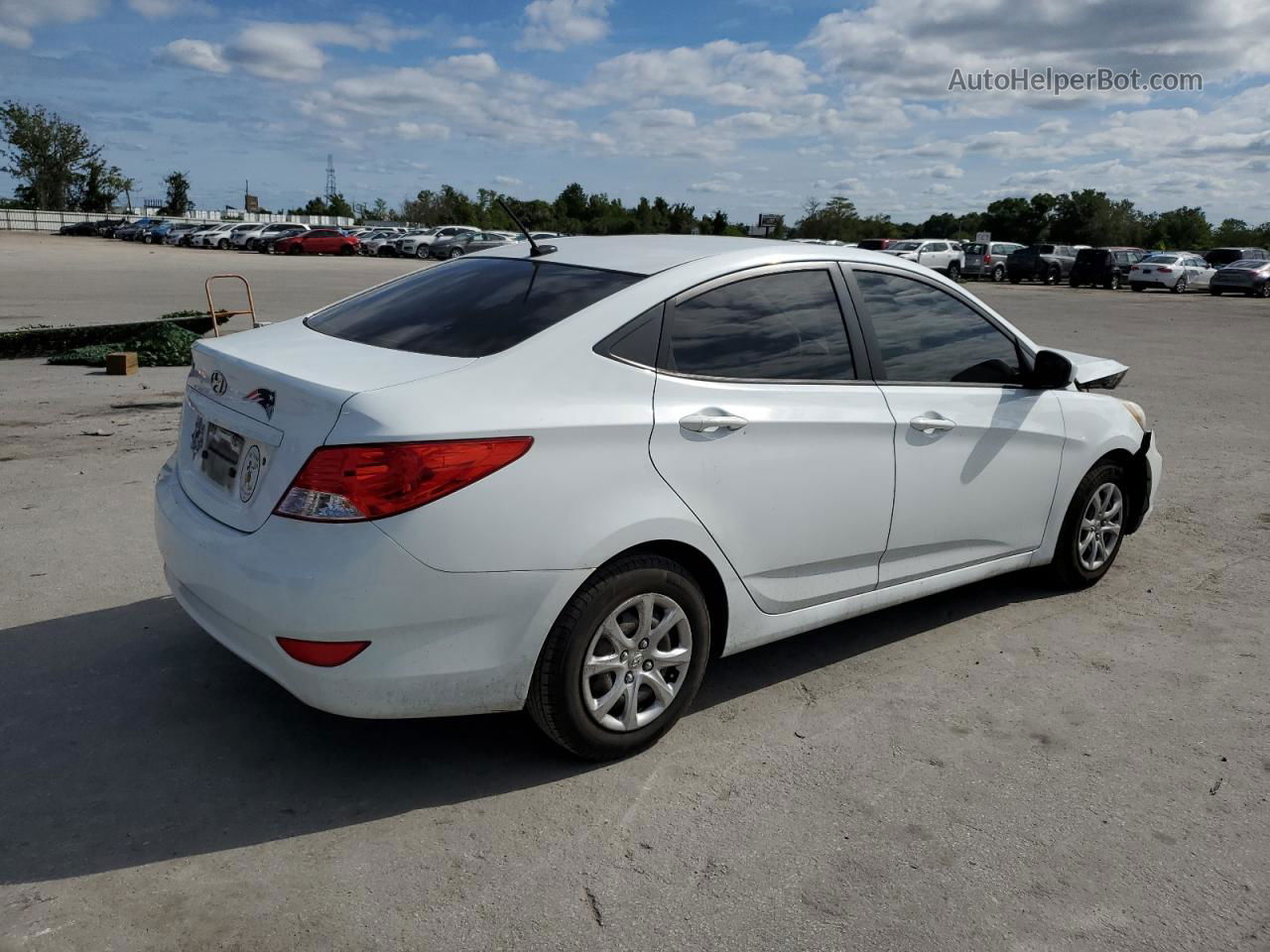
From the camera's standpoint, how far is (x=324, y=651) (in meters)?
3.07

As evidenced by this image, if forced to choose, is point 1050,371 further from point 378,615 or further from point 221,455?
point 221,455

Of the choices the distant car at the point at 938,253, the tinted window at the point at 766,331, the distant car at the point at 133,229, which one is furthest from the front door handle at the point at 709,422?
the distant car at the point at 133,229

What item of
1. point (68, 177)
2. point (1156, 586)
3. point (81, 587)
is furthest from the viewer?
point (68, 177)

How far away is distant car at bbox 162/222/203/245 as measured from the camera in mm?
61753

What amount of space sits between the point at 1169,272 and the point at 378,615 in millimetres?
44491

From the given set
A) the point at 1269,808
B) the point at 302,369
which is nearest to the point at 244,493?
the point at 302,369

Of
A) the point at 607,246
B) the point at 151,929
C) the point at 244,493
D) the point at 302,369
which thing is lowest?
the point at 151,929

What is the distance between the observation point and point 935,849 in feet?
10.4

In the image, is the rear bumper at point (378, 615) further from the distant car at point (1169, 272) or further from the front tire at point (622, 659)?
the distant car at point (1169, 272)

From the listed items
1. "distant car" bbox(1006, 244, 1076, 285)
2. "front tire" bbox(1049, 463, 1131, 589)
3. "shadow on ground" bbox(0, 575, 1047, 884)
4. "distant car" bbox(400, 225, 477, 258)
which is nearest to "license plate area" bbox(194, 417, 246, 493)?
"shadow on ground" bbox(0, 575, 1047, 884)

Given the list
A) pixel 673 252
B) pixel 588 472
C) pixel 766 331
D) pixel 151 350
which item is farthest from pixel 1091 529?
pixel 151 350

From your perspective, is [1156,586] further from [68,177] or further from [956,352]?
[68,177]

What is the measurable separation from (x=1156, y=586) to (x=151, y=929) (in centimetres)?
488

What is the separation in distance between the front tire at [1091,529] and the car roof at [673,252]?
1.49 meters
